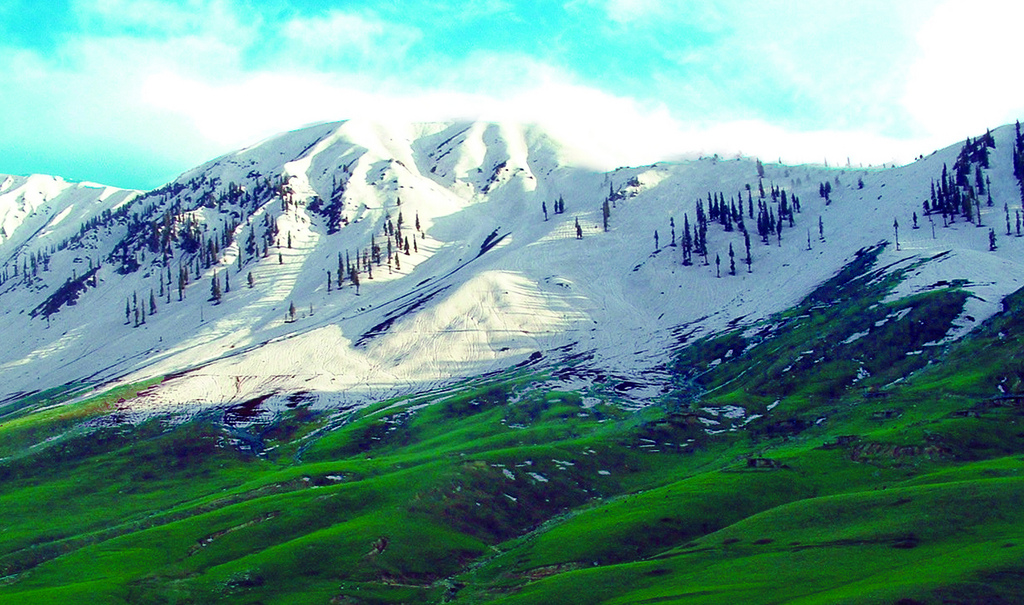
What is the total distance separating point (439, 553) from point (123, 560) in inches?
1308

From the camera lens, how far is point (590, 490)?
115438 mm

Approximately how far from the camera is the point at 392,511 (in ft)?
326

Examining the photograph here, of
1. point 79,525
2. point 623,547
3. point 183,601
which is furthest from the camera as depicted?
point 79,525

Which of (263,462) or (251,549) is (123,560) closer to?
(251,549)

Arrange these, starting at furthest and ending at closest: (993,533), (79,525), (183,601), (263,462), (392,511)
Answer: (263,462) → (79,525) → (392,511) → (183,601) → (993,533)

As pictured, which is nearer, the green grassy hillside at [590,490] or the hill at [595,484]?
the green grassy hillside at [590,490]

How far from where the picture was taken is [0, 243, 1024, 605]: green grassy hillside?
218ft

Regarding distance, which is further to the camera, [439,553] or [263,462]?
[263,462]

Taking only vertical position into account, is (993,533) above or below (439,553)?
above

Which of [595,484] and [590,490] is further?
[595,484]

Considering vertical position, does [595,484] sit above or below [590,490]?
above

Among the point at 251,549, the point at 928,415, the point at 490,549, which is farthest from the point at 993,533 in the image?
the point at 251,549

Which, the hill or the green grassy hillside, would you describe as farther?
the hill

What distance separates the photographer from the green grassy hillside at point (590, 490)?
66312 mm
